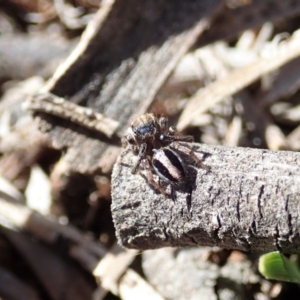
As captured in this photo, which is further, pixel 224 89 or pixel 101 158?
pixel 224 89

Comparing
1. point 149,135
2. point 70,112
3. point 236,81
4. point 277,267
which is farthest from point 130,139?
point 277,267

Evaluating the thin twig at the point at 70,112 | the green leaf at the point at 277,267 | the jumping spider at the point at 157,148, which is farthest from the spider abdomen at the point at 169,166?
the green leaf at the point at 277,267

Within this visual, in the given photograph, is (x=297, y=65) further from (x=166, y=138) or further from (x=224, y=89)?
(x=166, y=138)

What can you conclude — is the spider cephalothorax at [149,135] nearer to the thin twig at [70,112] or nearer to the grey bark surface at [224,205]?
the thin twig at [70,112]

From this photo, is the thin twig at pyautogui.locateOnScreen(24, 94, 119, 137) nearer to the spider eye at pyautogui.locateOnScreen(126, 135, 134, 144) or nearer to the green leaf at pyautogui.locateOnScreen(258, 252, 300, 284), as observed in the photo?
the spider eye at pyautogui.locateOnScreen(126, 135, 134, 144)

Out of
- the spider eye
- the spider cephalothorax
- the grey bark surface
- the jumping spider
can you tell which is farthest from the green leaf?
the spider eye

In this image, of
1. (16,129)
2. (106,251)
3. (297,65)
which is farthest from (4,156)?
(297,65)
